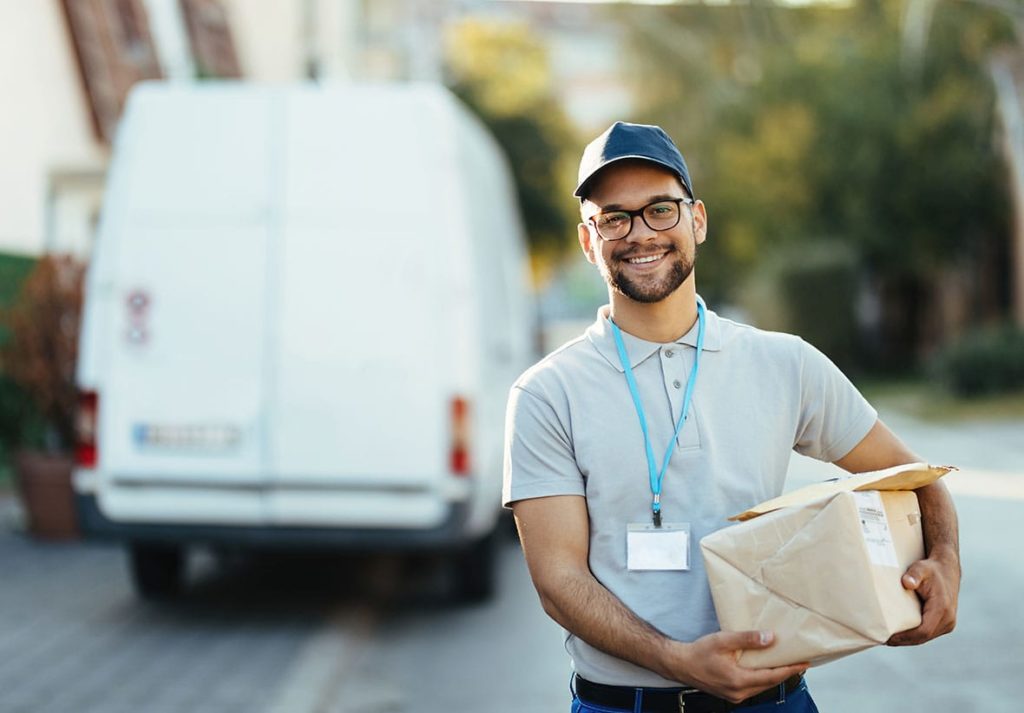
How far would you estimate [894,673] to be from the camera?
21.6 feet

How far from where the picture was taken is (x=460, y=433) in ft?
24.2

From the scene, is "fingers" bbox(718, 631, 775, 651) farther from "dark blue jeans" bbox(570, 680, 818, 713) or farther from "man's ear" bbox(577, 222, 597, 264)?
"man's ear" bbox(577, 222, 597, 264)

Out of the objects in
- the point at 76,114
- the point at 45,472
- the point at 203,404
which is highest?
the point at 76,114

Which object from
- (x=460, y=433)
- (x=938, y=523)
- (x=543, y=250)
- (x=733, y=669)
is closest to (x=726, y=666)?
(x=733, y=669)

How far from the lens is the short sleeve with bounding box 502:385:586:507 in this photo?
2.60 m

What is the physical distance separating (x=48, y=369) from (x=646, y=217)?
892 cm

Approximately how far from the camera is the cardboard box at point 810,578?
240cm

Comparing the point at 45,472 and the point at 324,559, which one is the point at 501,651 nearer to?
the point at 324,559

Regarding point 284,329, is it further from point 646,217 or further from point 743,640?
point 743,640

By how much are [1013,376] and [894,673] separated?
15.7 meters

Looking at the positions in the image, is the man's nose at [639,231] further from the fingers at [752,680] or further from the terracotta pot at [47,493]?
the terracotta pot at [47,493]

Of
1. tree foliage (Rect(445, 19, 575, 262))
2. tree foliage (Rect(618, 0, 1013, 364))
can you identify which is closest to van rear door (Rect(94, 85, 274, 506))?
tree foliage (Rect(618, 0, 1013, 364))

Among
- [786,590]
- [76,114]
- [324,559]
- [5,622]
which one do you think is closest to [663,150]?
[786,590]

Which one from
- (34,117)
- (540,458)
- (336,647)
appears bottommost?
(336,647)
